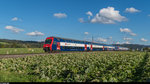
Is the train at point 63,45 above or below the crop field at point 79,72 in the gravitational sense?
above

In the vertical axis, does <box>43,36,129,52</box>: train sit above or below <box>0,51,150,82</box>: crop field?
above

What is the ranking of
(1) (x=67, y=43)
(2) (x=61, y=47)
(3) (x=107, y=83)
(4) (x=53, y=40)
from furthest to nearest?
1. (1) (x=67, y=43)
2. (2) (x=61, y=47)
3. (4) (x=53, y=40)
4. (3) (x=107, y=83)

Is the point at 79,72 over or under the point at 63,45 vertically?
under

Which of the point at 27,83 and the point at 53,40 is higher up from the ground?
the point at 53,40

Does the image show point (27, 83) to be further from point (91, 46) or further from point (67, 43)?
point (91, 46)

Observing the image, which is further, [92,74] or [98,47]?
[98,47]

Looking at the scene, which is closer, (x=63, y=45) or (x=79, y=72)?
(x=79, y=72)

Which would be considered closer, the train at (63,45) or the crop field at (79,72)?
the crop field at (79,72)

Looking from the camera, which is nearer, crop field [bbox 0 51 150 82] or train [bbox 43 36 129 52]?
crop field [bbox 0 51 150 82]

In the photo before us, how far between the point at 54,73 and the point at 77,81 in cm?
261

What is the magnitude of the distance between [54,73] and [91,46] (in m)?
49.9

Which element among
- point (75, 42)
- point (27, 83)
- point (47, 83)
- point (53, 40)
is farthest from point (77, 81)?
point (75, 42)

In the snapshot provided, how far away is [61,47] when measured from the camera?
39594mm

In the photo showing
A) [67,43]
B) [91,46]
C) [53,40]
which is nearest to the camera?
[53,40]
